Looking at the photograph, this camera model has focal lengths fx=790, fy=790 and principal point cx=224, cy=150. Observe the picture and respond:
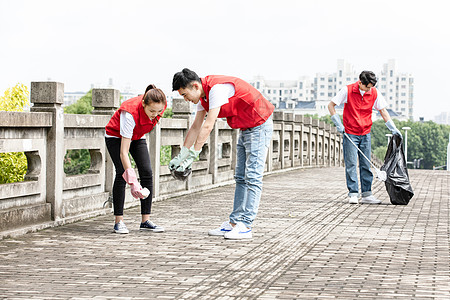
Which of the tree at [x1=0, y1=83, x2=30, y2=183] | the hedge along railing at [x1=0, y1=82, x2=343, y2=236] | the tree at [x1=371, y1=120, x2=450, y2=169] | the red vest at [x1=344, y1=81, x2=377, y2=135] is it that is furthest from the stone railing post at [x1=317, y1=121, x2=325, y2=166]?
the tree at [x1=371, y1=120, x2=450, y2=169]

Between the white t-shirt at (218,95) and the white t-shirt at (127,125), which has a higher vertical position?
the white t-shirt at (218,95)

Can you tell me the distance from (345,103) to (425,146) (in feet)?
415

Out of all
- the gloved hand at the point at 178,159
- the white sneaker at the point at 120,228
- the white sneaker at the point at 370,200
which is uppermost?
the gloved hand at the point at 178,159

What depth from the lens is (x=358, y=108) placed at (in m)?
10.8

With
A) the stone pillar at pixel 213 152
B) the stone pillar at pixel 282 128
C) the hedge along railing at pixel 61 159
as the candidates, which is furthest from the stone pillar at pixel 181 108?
the stone pillar at pixel 282 128

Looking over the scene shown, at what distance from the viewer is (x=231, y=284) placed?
17.1ft

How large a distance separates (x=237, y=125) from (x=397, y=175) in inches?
169

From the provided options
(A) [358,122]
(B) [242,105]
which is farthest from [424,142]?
(B) [242,105]

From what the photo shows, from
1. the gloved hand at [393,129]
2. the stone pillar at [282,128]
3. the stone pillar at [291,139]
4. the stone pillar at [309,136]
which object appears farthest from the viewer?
the stone pillar at [309,136]

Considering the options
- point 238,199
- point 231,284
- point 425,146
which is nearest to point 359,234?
point 238,199

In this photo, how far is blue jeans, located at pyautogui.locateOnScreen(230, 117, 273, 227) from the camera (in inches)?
285

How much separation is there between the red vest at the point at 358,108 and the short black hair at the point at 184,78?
4439mm

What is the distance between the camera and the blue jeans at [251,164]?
724cm

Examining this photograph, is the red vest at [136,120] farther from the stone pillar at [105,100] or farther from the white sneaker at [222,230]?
the stone pillar at [105,100]
